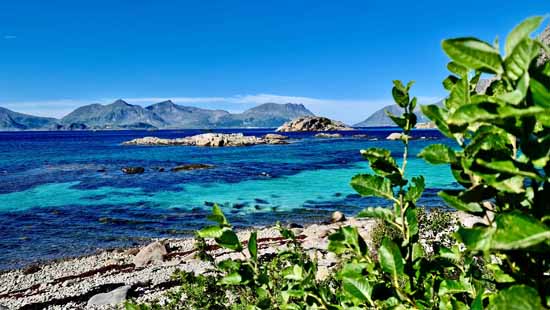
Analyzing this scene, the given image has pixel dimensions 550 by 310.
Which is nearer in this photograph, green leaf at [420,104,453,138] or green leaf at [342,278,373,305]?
green leaf at [420,104,453,138]

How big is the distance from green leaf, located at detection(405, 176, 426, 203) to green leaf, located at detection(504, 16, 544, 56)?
652 mm

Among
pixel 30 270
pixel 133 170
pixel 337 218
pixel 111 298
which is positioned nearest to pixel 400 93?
pixel 111 298

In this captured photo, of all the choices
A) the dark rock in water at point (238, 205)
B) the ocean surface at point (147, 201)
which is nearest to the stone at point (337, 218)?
the ocean surface at point (147, 201)

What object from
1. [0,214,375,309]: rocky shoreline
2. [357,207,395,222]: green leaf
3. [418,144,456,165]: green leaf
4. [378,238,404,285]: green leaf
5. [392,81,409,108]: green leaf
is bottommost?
[0,214,375,309]: rocky shoreline

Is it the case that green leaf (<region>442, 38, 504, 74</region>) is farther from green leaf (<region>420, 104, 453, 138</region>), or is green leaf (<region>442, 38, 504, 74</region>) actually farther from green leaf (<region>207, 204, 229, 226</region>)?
→ green leaf (<region>207, 204, 229, 226</region>)

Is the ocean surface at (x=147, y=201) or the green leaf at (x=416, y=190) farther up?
the green leaf at (x=416, y=190)

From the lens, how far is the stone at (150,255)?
17.5 metres

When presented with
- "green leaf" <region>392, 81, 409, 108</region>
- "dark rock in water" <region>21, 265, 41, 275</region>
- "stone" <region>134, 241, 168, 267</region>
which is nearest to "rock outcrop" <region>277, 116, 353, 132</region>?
"stone" <region>134, 241, 168, 267</region>

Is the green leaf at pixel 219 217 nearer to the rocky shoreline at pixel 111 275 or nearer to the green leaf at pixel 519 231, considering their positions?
the green leaf at pixel 519 231

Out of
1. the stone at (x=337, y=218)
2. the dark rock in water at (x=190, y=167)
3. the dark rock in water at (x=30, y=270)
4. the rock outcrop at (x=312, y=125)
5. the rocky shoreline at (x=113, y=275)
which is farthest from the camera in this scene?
the rock outcrop at (x=312, y=125)

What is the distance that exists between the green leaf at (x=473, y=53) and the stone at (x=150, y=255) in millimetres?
18294

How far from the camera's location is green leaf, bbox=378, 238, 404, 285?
133cm

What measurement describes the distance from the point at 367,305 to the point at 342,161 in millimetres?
54259

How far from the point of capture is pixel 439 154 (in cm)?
107
